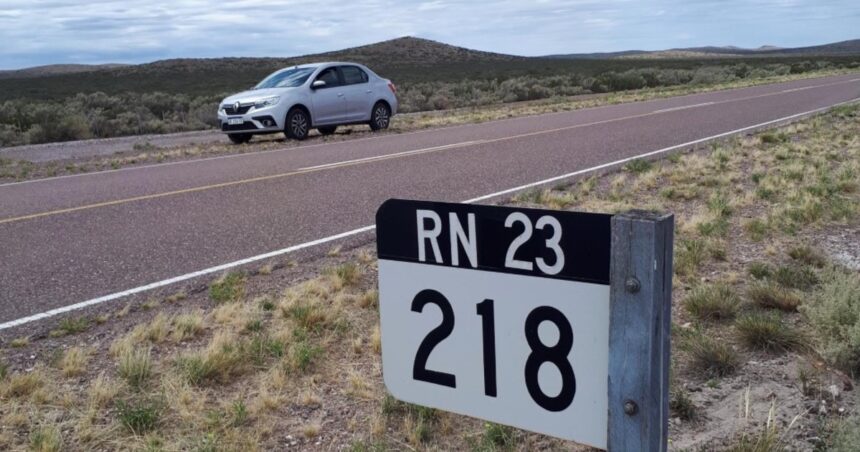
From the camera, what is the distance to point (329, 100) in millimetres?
16406

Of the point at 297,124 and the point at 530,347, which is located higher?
the point at 530,347

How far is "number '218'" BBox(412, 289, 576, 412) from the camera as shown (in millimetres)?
1772

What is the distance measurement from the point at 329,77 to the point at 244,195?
8.20 meters

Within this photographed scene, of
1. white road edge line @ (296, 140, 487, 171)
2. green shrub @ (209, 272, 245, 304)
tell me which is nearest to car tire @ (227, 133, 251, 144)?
white road edge line @ (296, 140, 487, 171)

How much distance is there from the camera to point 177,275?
19.0 feet

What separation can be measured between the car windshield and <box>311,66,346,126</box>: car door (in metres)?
0.27

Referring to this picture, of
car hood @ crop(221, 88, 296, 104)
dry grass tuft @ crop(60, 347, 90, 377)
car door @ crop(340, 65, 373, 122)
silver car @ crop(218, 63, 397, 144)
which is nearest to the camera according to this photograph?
dry grass tuft @ crop(60, 347, 90, 377)

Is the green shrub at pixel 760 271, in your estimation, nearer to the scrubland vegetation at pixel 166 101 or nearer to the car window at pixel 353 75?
the car window at pixel 353 75

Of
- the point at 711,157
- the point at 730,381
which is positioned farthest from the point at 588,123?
the point at 730,381

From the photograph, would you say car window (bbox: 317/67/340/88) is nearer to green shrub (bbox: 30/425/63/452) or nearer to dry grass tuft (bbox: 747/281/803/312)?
dry grass tuft (bbox: 747/281/803/312)

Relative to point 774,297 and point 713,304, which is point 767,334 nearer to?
point 713,304

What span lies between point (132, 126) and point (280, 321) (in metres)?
20.5

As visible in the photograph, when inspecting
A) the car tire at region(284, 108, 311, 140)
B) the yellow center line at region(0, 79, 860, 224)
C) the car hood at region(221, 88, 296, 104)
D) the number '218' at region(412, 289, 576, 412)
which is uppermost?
the car hood at region(221, 88, 296, 104)

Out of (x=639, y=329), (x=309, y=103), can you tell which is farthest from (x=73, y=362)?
(x=309, y=103)
